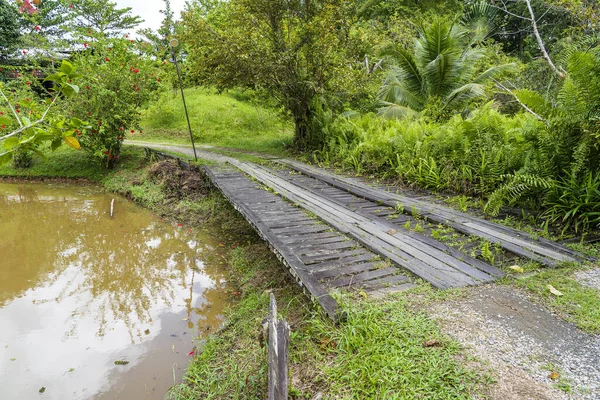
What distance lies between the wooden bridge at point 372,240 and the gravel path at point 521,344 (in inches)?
13.3

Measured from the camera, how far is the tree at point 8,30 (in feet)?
69.7

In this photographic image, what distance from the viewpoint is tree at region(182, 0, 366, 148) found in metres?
9.13

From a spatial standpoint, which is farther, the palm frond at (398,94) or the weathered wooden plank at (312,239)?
the palm frond at (398,94)

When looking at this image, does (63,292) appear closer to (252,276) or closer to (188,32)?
(252,276)

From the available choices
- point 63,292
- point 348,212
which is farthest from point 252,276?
point 63,292

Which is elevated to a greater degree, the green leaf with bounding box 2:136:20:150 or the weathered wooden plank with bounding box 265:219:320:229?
the green leaf with bounding box 2:136:20:150

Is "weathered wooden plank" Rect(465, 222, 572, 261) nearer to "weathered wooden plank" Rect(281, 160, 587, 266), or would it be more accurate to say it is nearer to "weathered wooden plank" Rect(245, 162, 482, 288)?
"weathered wooden plank" Rect(281, 160, 587, 266)

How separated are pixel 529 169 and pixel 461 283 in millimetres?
2459

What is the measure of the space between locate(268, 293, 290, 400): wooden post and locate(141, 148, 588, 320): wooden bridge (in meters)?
0.64

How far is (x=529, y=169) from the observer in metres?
4.69

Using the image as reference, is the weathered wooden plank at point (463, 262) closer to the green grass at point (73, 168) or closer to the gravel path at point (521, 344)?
the gravel path at point (521, 344)

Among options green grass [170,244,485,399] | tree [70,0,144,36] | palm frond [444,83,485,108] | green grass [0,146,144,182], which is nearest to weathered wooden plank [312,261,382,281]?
green grass [170,244,485,399]

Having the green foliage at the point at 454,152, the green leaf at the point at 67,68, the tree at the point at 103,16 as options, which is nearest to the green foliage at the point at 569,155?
the green foliage at the point at 454,152

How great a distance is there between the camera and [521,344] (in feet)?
7.74
